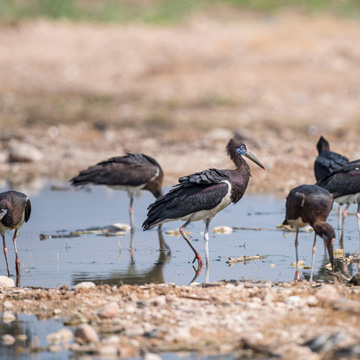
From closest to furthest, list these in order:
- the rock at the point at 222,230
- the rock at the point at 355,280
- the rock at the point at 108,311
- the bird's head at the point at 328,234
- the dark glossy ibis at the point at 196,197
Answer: the rock at the point at 108,311 → the rock at the point at 355,280 → the bird's head at the point at 328,234 → the dark glossy ibis at the point at 196,197 → the rock at the point at 222,230

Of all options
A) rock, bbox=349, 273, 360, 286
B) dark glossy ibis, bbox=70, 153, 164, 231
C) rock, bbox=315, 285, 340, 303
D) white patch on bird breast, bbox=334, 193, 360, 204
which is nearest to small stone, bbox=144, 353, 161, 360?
rock, bbox=315, 285, 340, 303

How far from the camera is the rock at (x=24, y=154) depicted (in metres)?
16.0

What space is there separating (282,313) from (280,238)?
12.5 ft

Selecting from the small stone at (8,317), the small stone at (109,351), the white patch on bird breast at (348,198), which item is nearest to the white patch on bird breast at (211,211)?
the white patch on bird breast at (348,198)

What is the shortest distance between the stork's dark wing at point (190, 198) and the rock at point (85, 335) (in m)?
2.97

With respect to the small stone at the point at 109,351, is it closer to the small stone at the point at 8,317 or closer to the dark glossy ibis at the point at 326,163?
the small stone at the point at 8,317

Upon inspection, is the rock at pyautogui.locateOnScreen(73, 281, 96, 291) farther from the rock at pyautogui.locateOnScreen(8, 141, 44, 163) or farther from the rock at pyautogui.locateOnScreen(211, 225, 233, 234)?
the rock at pyautogui.locateOnScreen(8, 141, 44, 163)

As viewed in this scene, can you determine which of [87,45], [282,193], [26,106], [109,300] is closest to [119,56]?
[87,45]

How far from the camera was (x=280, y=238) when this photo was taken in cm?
1012

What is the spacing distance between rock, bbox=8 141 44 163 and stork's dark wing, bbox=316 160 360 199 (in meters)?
7.75

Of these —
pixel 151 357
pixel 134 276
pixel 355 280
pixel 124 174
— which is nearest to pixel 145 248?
pixel 134 276

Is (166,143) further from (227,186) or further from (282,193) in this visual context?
(227,186)

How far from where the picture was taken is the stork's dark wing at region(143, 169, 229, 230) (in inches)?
349

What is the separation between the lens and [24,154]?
16.0 metres
